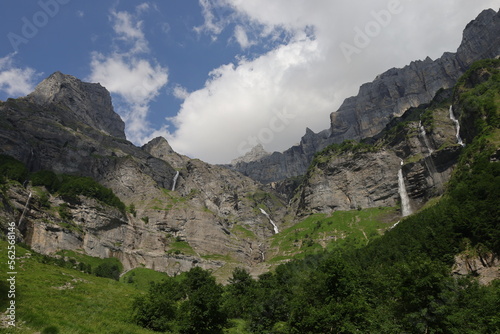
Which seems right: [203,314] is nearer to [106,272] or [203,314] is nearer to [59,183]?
[106,272]

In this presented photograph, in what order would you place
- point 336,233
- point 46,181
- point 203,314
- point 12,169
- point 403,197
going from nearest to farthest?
point 203,314 → point 12,169 → point 46,181 → point 336,233 → point 403,197

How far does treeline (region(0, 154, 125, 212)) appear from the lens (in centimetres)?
15800

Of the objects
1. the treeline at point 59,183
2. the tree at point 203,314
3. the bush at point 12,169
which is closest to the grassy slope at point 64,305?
the tree at point 203,314

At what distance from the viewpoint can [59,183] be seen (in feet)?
575

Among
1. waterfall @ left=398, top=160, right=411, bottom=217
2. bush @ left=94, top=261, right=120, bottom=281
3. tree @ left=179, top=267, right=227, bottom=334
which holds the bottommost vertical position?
tree @ left=179, top=267, right=227, bottom=334

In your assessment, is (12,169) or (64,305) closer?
(64,305)

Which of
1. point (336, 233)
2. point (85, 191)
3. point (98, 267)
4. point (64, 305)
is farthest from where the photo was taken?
point (336, 233)

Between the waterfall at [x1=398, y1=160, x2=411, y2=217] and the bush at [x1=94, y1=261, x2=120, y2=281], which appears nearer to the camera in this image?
the bush at [x1=94, y1=261, x2=120, y2=281]

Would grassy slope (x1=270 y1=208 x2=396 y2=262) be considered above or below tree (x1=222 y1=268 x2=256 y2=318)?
above

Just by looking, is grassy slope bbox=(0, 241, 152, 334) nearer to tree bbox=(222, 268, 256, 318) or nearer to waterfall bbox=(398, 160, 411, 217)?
tree bbox=(222, 268, 256, 318)

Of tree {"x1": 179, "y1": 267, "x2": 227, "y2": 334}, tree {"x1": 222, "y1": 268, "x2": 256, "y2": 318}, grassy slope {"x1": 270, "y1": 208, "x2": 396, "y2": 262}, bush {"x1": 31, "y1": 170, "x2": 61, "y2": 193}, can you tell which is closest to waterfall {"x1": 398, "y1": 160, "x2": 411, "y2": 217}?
grassy slope {"x1": 270, "y1": 208, "x2": 396, "y2": 262}

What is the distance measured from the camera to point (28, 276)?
146ft

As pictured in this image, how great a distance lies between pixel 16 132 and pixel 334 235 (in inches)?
7432

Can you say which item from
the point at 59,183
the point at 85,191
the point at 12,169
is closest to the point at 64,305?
the point at 85,191
